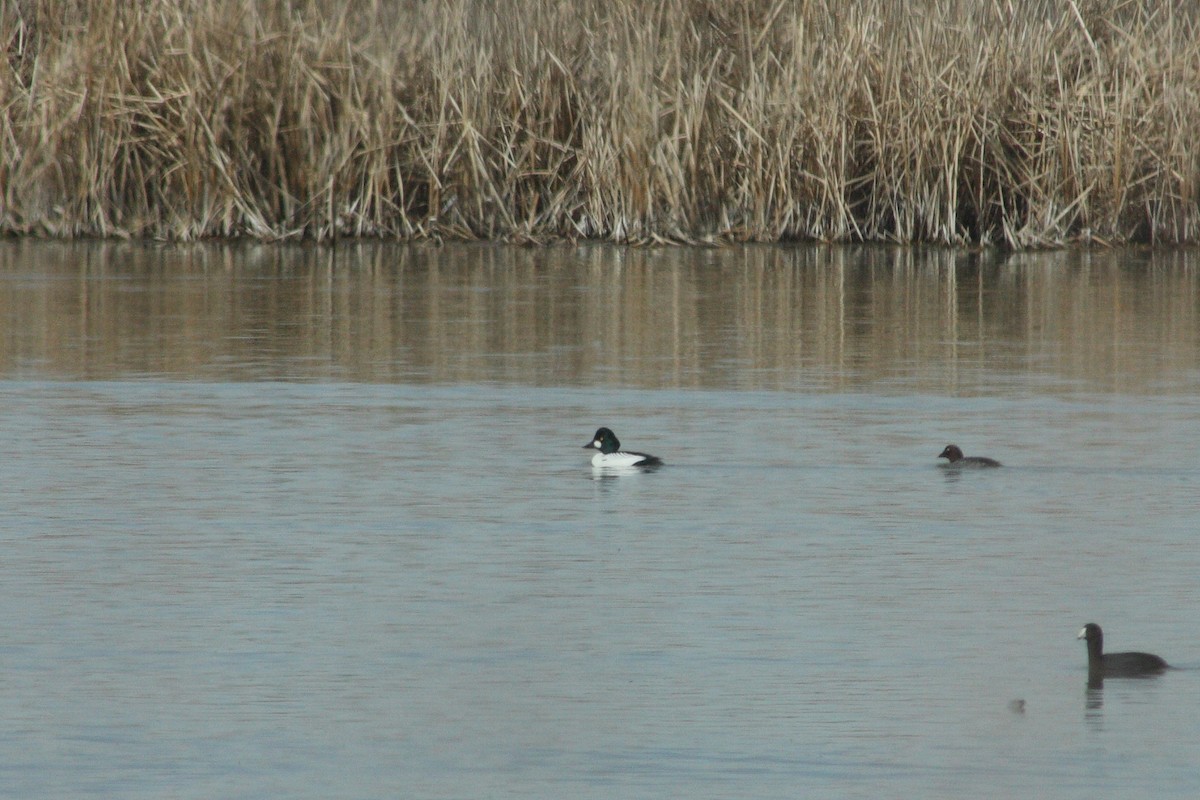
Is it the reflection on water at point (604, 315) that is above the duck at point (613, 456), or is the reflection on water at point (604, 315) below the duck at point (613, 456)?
above

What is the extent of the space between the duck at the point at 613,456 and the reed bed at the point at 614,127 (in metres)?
9.52

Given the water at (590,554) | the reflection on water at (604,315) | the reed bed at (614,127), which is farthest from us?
the reed bed at (614,127)

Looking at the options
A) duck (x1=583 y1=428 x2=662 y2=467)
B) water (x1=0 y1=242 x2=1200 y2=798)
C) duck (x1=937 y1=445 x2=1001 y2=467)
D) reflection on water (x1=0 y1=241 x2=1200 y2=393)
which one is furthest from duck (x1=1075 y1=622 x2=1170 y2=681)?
reflection on water (x1=0 y1=241 x2=1200 y2=393)

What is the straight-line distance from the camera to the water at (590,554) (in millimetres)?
5043

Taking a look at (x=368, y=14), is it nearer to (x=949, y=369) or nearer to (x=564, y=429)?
(x=949, y=369)

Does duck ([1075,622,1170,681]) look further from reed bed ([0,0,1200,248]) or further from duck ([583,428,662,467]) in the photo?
reed bed ([0,0,1200,248])

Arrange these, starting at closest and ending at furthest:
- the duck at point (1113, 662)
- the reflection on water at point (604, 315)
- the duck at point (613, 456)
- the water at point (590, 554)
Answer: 1. the water at point (590, 554)
2. the duck at point (1113, 662)
3. the duck at point (613, 456)
4. the reflection on water at point (604, 315)

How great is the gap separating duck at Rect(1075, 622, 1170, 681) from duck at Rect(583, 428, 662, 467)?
3.22 m

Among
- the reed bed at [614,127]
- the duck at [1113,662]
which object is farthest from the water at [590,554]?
the reed bed at [614,127]

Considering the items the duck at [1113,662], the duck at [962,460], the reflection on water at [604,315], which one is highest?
the reflection on water at [604,315]

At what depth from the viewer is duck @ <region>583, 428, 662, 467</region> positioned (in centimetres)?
869

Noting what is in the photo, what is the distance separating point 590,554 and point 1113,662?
2.08 m

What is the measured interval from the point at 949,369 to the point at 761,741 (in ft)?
23.9

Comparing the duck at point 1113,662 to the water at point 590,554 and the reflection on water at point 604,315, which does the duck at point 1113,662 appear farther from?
the reflection on water at point 604,315
